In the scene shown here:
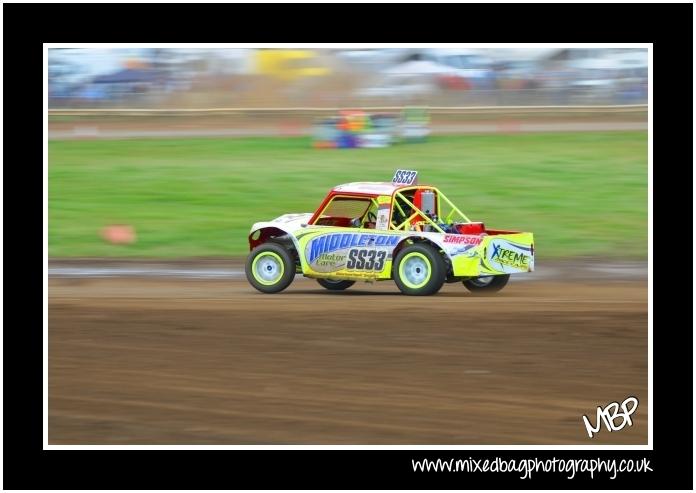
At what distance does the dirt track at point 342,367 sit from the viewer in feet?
31.6

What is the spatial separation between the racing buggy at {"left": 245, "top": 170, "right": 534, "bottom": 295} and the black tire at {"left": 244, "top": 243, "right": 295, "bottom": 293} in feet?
0.05

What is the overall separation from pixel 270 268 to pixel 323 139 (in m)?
13.8

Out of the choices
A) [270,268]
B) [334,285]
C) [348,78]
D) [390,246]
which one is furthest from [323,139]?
[390,246]

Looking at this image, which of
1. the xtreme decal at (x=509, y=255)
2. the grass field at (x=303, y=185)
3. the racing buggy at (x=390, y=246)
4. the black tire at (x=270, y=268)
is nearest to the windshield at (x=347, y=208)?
the racing buggy at (x=390, y=246)

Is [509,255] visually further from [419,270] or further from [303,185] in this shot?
[303,185]

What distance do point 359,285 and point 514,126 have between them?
51.6 ft

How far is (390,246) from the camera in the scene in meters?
14.6

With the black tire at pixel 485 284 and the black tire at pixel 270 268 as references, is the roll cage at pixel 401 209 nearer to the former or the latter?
the black tire at pixel 270 268

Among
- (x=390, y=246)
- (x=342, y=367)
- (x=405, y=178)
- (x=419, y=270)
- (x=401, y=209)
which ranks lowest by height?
(x=342, y=367)

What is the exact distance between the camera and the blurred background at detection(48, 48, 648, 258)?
21797 millimetres

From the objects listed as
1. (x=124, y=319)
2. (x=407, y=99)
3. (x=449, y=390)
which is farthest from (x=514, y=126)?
(x=449, y=390)

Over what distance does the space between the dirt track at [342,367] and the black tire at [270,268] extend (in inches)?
8.3

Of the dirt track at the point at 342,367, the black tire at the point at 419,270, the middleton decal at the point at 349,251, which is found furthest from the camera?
the middleton decal at the point at 349,251

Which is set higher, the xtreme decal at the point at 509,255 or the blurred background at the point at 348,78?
the blurred background at the point at 348,78
